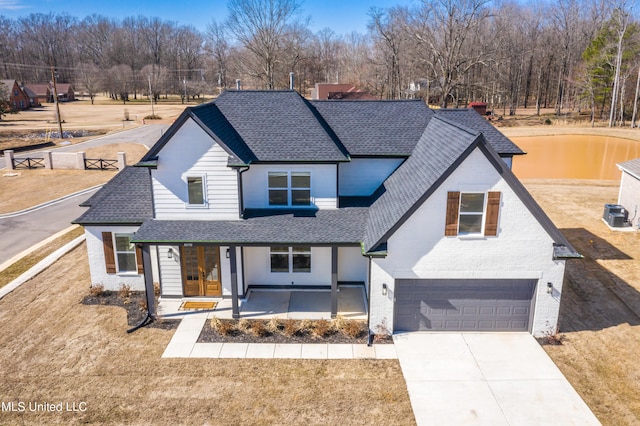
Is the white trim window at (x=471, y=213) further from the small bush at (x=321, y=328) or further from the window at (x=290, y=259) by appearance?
the window at (x=290, y=259)

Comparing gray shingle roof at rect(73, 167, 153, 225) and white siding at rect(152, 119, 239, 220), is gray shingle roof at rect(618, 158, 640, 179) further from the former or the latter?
gray shingle roof at rect(73, 167, 153, 225)

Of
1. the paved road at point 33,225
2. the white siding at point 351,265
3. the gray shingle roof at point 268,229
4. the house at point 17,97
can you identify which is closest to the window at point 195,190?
the gray shingle roof at point 268,229

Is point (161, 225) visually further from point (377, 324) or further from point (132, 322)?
point (377, 324)

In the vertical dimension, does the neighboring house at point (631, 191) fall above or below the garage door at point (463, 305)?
above

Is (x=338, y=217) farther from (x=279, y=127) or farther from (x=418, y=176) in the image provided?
(x=279, y=127)

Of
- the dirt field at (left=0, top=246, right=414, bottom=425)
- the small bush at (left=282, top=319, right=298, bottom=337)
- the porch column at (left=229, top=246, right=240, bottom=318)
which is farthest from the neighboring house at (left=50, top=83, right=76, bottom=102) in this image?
the small bush at (left=282, top=319, right=298, bottom=337)

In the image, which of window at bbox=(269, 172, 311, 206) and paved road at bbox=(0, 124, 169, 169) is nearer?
window at bbox=(269, 172, 311, 206)
